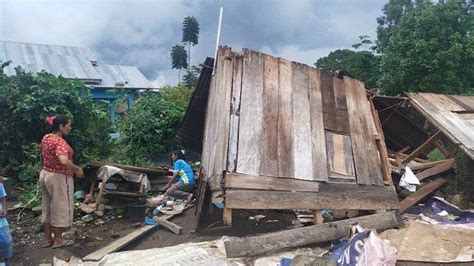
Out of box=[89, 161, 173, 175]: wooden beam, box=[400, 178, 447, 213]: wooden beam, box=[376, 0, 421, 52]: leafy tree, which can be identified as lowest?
box=[400, 178, 447, 213]: wooden beam

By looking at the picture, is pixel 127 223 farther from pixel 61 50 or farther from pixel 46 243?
pixel 61 50

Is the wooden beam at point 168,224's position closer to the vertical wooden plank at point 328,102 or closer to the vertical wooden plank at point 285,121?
the vertical wooden plank at point 285,121

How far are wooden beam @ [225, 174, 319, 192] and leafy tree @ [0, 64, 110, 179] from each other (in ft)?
16.7

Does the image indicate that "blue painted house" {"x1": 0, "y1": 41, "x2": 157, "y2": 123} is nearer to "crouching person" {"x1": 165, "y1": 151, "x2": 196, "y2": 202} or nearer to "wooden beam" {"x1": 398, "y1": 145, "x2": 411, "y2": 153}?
"crouching person" {"x1": 165, "y1": 151, "x2": 196, "y2": 202}

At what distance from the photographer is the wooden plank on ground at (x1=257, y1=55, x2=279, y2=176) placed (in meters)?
5.57

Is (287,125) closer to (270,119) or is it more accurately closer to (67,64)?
(270,119)

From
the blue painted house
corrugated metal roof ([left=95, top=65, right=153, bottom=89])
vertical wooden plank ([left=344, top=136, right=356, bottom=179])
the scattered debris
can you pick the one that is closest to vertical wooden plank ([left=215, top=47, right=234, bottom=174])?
vertical wooden plank ([left=344, top=136, right=356, bottom=179])

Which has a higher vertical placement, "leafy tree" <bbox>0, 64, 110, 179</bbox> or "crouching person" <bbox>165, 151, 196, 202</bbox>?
"leafy tree" <bbox>0, 64, 110, 179</bbox>

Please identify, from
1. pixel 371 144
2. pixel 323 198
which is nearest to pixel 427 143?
pixel 371 144

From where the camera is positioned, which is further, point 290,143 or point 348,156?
point 348,156

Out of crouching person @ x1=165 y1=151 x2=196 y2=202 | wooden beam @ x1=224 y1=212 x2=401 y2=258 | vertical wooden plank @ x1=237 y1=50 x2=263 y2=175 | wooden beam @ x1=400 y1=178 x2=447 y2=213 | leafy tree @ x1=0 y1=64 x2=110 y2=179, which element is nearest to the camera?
wooden beam @ x1=224 y1=212 x2=401 y2=258

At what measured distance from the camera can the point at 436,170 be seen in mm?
8133

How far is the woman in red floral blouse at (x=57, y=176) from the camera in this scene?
520cm

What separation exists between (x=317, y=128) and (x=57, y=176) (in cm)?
394
